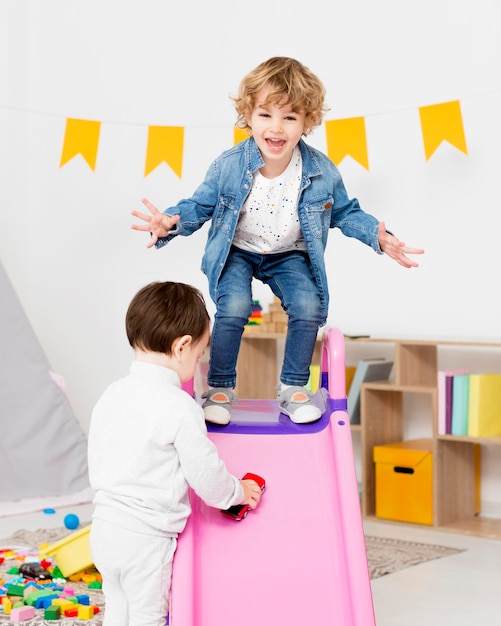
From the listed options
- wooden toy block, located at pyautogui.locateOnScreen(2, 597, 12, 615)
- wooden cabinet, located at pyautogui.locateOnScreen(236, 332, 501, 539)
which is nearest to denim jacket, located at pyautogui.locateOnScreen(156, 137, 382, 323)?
wooden toy block, located at pyautogui.locateOnScreen(2, 597, 12, 615)

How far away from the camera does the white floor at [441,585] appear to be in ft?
6.67

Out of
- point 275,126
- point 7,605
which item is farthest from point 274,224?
point 7,605

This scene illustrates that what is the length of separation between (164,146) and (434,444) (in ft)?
4.59

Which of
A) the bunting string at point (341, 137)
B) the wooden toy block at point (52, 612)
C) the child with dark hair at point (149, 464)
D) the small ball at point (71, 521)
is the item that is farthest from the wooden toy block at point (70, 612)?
the bunting string at point (341, 137)

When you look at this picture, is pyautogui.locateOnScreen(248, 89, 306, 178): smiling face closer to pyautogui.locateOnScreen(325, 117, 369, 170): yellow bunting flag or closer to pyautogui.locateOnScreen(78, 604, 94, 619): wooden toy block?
pyautogui.locateOnScreen(78, 604, 94, 619): wooden toy block

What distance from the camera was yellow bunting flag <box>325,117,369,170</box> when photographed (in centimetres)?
300

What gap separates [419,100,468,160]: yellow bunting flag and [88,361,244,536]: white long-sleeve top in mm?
1769

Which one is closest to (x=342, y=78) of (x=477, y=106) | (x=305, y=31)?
(x=305, y=31)

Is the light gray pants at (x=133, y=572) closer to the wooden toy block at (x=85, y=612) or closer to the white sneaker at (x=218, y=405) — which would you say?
the white sneaker at (x=218, y=405)

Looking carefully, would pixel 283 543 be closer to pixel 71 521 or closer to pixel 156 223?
pixel 156 223

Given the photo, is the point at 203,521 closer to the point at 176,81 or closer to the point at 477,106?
the point at 477,106

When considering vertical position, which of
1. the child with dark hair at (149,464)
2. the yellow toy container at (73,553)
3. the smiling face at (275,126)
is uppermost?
the smiling face at (275,126)

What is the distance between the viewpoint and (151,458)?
1.39m

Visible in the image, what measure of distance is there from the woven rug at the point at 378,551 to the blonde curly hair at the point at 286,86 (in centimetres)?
121
